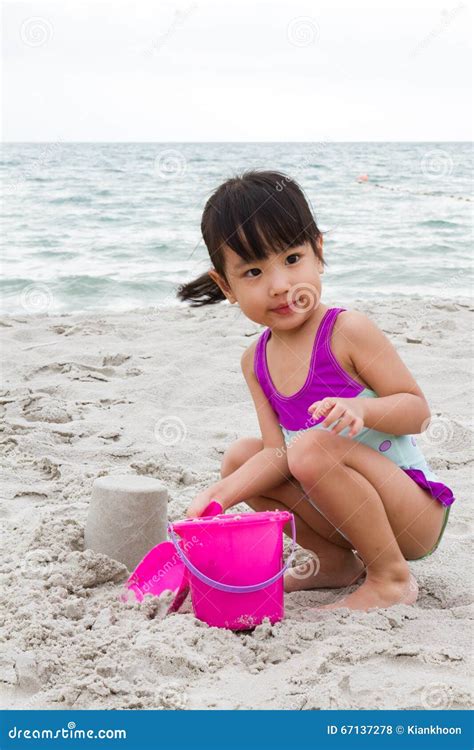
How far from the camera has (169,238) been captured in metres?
9.62

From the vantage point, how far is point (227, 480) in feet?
6.40

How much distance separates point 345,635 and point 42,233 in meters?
9.09

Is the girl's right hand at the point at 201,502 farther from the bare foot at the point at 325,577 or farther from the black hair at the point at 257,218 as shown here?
the black hair at the point at 257,218

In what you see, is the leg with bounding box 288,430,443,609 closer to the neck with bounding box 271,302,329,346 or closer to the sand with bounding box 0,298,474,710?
the sand with bounding box 0,298,474,710

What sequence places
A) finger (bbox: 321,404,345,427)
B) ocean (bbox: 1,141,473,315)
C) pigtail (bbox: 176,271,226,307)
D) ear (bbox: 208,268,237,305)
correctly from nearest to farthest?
finger (bbox: 321,404,345,427)
ear (bbox: 208,268,237,305)
pigtail (bbox: 176,271,226,307)
ocean (bbox: 1,141,473,315)

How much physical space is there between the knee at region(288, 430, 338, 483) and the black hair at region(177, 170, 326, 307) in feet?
1.34

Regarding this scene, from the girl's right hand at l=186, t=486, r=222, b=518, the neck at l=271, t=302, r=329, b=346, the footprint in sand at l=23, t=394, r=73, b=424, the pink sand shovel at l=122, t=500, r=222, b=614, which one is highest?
the neck at l=271, t=302, r=329, b=346

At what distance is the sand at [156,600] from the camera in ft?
4.94

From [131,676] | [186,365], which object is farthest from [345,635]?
[186,365]

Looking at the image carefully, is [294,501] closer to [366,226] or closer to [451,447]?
[451,447]

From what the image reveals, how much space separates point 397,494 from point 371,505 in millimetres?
93

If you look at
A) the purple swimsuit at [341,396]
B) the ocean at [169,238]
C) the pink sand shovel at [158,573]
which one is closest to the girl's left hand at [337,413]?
the purple swimsuit at [341,396]

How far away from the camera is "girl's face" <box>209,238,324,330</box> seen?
1854 millimetres

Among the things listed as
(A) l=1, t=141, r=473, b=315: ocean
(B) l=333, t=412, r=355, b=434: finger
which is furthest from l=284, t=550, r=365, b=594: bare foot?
(A) l=1, t=141, r=473, b=315: ocean
